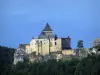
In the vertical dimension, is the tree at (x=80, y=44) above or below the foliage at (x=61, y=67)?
above

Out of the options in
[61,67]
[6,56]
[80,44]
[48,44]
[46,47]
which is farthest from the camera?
[6,56]

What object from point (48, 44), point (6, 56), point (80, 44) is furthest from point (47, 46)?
point (6, 56)

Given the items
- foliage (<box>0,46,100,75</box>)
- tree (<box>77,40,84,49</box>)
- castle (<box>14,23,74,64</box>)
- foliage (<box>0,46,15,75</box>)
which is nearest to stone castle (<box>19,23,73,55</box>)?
castle (<box>14,23,74,64</box>)

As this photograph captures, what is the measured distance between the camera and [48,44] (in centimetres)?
10400

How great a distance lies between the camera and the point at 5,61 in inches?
4035

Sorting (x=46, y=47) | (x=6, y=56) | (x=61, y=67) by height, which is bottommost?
(x=61, y=67)

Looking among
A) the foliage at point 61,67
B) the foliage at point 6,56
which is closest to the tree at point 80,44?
the foliage at point 61,67

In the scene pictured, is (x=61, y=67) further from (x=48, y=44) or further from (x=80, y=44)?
(x=48, y=44)

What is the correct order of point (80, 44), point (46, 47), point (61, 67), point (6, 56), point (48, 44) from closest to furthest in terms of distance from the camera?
point (61, 67) → point (80, 44) → point (48, 44) → point (46, 47) → point (6, 56)

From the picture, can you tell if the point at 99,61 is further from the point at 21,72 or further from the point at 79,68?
the point at 21,72

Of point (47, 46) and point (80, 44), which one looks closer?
point (80, 44)

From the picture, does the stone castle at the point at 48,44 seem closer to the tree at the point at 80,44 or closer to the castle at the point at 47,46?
the castle at the point at 47,46

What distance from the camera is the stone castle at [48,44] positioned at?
10356cm

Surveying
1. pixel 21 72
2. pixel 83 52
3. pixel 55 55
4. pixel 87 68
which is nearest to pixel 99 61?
pixel 87 68
